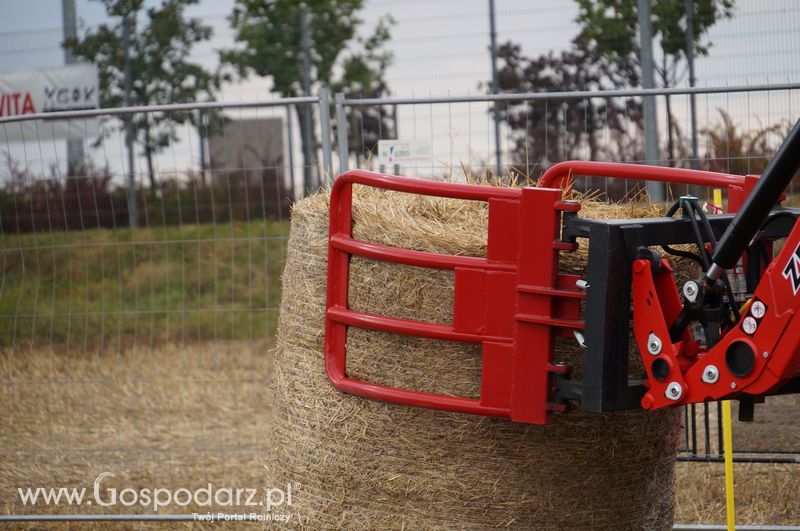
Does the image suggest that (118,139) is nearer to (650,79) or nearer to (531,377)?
(650,79)

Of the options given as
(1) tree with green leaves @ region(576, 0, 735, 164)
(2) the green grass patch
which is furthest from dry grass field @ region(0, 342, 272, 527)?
(1) tree with green leaves @ region(576, 0, 735, 164)

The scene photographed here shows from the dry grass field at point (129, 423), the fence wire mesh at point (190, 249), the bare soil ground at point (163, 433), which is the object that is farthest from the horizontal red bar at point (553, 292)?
the dry grass field at point (129, 423)

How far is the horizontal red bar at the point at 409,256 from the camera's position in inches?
120

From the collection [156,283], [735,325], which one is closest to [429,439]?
[735,325]

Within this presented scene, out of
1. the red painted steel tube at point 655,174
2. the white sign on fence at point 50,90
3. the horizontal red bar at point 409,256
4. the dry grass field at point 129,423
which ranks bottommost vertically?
the dry grass field at point 129,423

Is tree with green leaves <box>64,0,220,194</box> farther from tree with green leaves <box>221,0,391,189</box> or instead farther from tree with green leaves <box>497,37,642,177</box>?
tree with green leaves <box>497,37,642,177</box>

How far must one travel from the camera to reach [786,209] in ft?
10.1

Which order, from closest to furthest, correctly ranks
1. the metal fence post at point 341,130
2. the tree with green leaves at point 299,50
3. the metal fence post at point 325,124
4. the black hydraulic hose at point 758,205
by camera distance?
the black hydraulic hose at point 758,205, the metal fence post at point 325,124, the metal fence post at point 341,130, the tree with green leaves at point 299,50

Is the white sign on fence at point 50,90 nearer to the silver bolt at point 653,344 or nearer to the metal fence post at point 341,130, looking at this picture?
the metal fence post at point 341,130

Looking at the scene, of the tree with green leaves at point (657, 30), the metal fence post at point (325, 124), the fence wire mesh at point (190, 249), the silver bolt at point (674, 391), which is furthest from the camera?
the tree with green leaves at point (657, 30)

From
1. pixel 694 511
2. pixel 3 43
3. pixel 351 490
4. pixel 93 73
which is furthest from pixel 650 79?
pixel 3 43

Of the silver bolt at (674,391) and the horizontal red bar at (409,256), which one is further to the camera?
the horizontal red bar at (409,256)

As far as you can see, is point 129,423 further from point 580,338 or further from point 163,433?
point 580,338

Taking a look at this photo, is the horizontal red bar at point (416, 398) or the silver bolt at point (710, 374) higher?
the silver bolt at point (710, 374)
